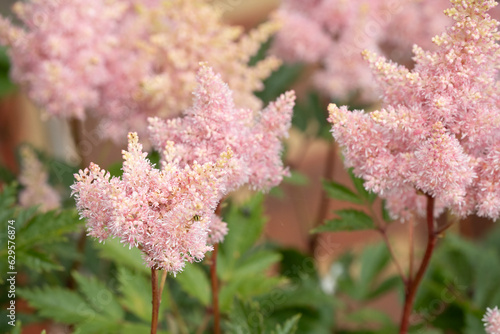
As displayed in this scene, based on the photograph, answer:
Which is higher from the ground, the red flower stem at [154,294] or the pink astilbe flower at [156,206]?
the pink astilbe flower at [156,206]

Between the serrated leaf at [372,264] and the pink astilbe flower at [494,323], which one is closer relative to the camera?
the pink astilbe flower at [494,323]

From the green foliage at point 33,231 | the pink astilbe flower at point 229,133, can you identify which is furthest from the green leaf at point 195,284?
the pink astilbe flower at point 229,133

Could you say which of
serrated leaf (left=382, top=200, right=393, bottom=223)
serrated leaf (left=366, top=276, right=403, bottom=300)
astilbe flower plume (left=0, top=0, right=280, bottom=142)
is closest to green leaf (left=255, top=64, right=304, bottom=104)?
astilbe flower plume (left=0, top=0, right=280, bottom=142)

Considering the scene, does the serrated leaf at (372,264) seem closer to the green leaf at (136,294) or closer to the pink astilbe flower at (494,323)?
the green leaf at (136,294)

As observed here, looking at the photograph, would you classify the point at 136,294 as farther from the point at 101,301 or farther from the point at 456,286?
the point at 456,286

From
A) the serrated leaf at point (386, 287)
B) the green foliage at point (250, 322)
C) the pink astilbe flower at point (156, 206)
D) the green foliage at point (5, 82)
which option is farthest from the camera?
the green foliage at point (5, 82)

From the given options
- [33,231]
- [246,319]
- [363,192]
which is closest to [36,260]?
[33,231]

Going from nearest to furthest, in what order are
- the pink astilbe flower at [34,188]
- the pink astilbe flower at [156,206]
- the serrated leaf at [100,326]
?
the pink astilbe flower at [156,206] → the serrated leaf at [100,326] → the pink astilbe flower at [34,188]
